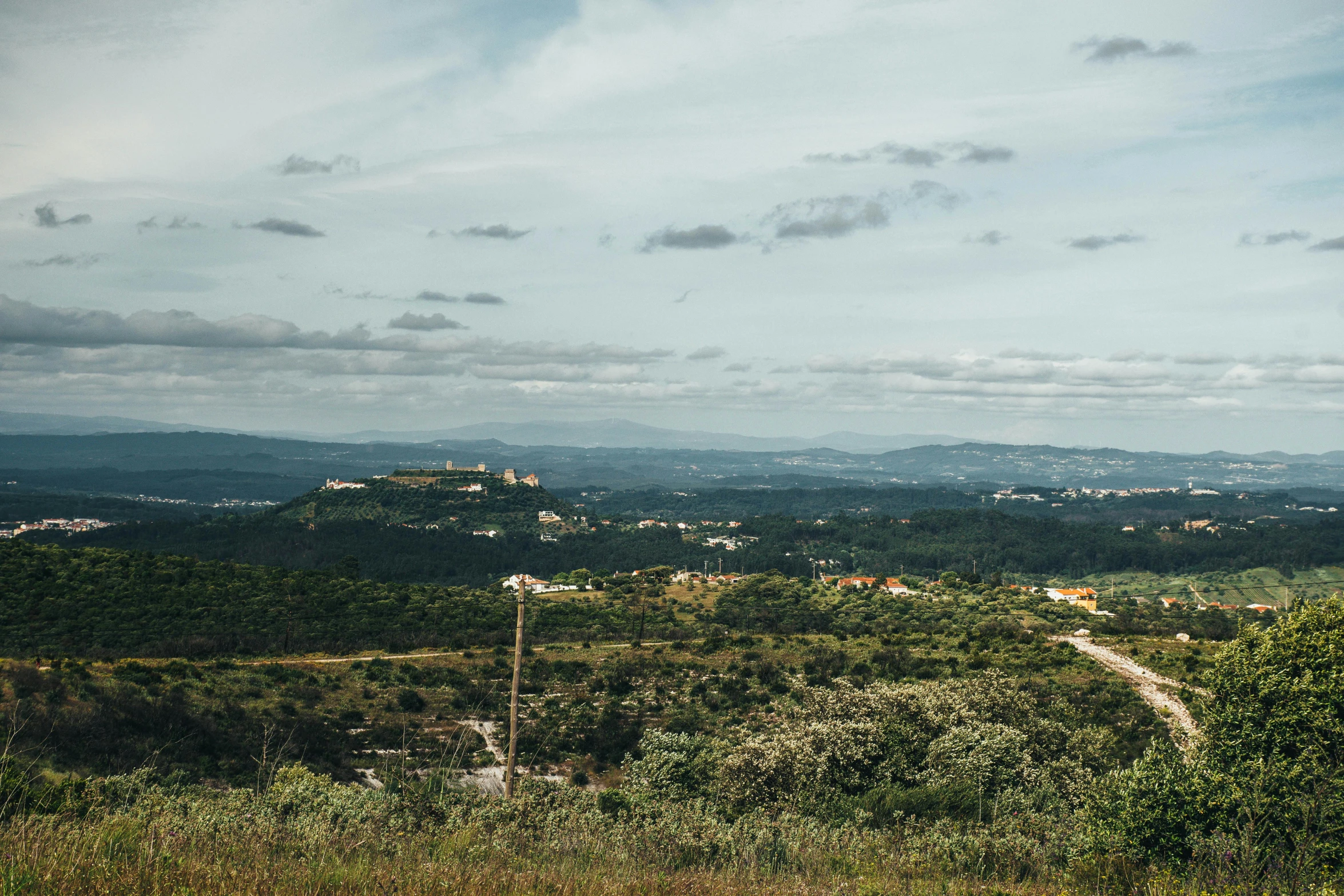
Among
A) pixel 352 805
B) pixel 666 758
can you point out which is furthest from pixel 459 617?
pixel 352 805

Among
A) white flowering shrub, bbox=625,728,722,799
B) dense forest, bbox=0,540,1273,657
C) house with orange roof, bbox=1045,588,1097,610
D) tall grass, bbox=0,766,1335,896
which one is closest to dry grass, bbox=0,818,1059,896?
tall grass, bbox=0,766,1335,896

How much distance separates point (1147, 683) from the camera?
124 ft

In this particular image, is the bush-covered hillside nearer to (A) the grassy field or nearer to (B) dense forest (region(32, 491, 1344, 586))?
(B) dense forest (region(32, 491, 1344, 586))

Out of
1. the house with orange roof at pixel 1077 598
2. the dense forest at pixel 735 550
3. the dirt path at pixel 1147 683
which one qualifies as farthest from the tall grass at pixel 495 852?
the dense forest at pixel 735 550

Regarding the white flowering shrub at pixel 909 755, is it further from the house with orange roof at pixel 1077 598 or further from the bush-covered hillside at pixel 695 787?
the house with orange roof at pixel 1077 598

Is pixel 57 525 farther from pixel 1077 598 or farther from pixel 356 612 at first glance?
pixel 1077 598

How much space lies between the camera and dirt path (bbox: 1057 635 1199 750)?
3036 cm

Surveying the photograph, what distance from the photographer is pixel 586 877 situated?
7738 millimetres

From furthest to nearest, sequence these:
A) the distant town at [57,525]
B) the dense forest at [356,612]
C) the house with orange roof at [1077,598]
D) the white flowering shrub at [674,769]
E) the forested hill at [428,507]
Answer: the forested hill at [428,507] → the distant town at [57,525] → the house with orange roof at [1077,598] → the dense forest at [356,612] → the white flowering shrub at [674,769]

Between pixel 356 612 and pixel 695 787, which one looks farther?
pixel 356 612

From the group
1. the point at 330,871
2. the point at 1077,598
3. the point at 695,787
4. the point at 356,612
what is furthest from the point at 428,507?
the point at 330,871

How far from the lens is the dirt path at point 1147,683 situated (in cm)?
3036

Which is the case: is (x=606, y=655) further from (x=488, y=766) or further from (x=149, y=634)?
(x=149, y=634)

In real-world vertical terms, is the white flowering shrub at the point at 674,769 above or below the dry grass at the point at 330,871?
below
